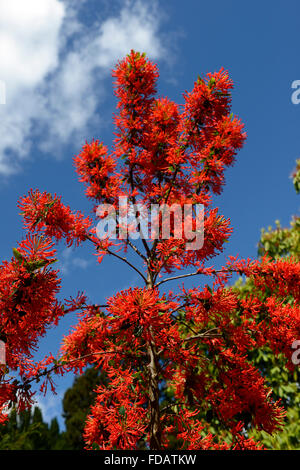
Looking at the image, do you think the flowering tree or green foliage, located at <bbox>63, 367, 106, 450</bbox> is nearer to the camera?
the flowering tree

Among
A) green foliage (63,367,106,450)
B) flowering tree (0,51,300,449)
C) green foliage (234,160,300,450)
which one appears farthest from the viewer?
green foliage (63,367,106,450)

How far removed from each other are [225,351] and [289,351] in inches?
31.2

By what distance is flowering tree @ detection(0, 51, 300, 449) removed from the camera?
392 centimetres

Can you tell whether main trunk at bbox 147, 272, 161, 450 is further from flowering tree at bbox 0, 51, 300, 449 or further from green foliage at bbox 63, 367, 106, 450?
green foliage at bbox 63, 367, 106, 450

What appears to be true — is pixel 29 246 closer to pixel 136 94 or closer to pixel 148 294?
pixel 148 294

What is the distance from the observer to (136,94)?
5879 millimetres

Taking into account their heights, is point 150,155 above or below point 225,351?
above

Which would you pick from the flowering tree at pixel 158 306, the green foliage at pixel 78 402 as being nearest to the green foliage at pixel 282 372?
the flowering tree at pixel 158 306

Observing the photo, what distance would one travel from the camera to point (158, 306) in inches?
150

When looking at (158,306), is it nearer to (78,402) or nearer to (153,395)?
(153,395)

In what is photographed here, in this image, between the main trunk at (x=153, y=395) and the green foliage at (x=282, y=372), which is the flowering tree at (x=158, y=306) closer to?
the main trunk at (x=153, y=395)

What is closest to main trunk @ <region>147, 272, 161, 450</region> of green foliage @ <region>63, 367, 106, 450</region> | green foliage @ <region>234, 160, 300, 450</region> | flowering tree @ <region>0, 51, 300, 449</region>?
flowering tree @ <region>0, 51, 300, 449</region>

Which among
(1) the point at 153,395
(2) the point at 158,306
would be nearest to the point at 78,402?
(1) the point at 153,395
